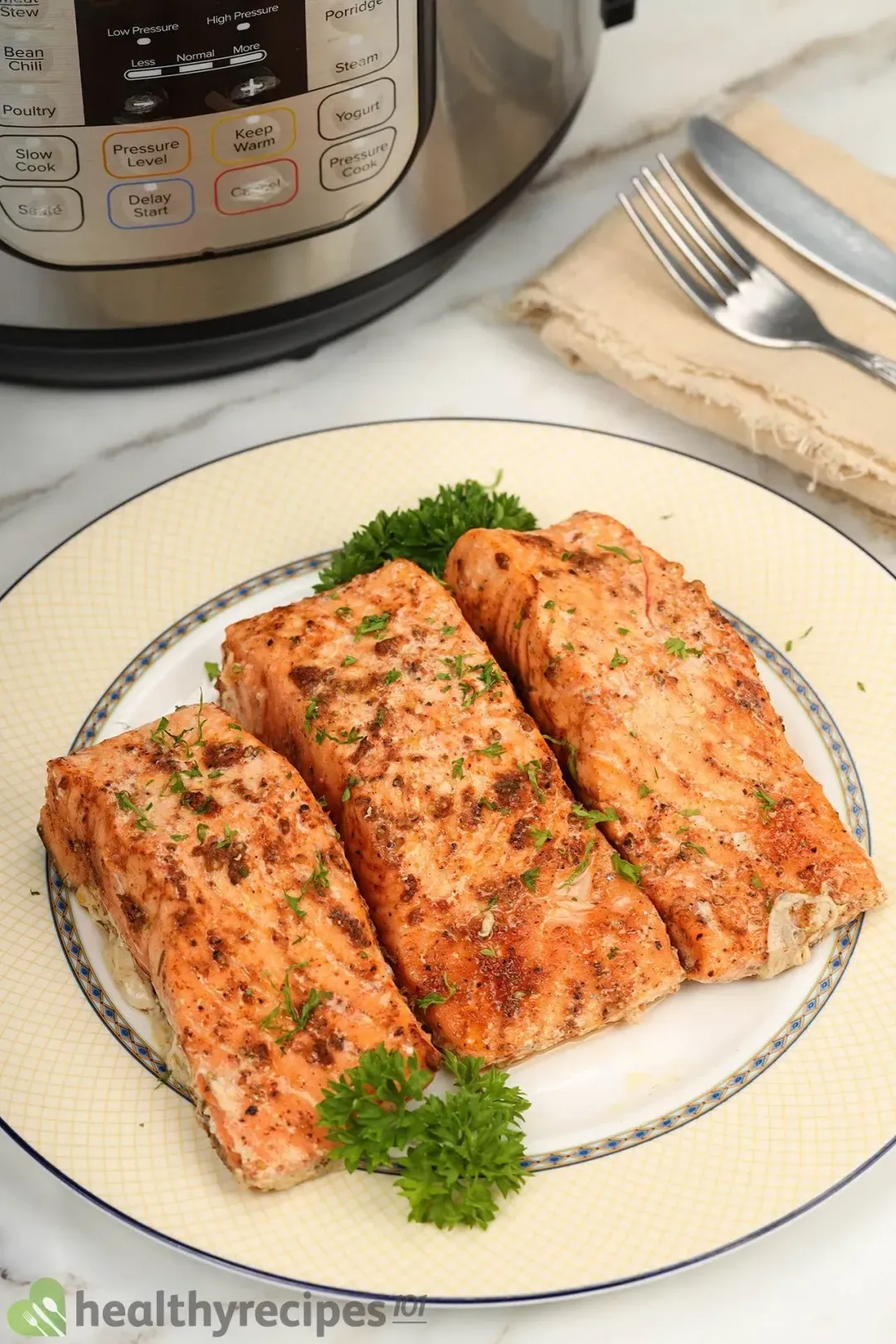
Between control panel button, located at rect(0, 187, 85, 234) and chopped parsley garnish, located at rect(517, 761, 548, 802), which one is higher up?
control panel button, located at rect(0, 187, 85, 234)

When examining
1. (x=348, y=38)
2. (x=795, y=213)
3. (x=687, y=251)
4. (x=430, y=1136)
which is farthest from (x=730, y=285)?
(x=430, y=1136)

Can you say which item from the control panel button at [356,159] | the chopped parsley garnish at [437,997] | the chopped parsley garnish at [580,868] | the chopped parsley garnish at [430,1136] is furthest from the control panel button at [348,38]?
the chopped parsley garnish at [430,1136]

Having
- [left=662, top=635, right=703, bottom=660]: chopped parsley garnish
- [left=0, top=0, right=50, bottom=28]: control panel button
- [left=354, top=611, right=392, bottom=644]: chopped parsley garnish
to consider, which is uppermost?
[left=0, top=0, right=50, bottom=28]: control panel button

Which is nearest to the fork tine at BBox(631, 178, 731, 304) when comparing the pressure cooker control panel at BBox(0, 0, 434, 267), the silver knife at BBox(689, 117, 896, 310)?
the silver knife at BBox(689, 117, 896, 310)

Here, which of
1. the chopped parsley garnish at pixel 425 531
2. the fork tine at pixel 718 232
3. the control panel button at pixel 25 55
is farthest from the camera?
the fork tine at pixel 718 232

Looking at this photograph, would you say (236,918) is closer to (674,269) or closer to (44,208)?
(44,208)

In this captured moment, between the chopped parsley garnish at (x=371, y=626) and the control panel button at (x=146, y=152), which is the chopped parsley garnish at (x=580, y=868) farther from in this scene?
the control panel button at (x=146, y=152)

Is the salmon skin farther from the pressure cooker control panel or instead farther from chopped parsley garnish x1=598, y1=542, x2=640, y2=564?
the pressure cooker control panel
